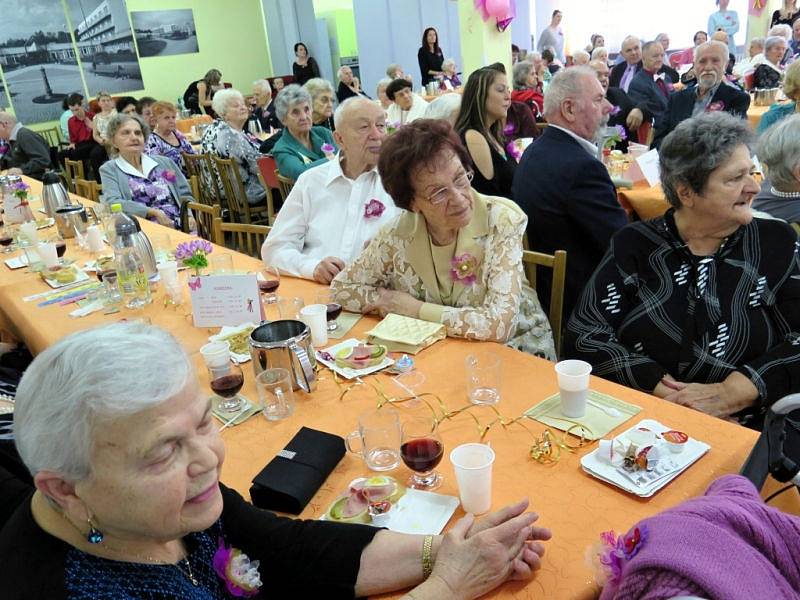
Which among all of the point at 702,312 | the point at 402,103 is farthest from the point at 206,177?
the point at 702,312

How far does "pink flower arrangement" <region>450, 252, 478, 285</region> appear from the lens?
222 cm

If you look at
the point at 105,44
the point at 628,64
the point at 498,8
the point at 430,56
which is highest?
the point at 105,44

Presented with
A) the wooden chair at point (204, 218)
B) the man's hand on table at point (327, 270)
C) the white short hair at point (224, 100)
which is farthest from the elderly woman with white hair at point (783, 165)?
the white short hair at point (224, 100)

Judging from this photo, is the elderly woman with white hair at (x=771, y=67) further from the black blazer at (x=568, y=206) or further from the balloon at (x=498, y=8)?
the black blazer at (x=568, y=206)

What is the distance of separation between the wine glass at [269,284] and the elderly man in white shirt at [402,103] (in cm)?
498

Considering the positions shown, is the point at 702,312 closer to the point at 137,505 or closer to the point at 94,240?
the point at 137,505

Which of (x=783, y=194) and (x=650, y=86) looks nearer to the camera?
(x=783, y=194)

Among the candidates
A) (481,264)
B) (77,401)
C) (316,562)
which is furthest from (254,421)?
(481,264)

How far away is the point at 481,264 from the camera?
2.23m

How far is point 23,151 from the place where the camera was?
7.20m

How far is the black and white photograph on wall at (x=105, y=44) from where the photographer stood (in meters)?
11.4

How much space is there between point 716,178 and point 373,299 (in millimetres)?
1235

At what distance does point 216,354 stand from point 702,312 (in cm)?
155

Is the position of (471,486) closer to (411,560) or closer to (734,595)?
(411,560)
